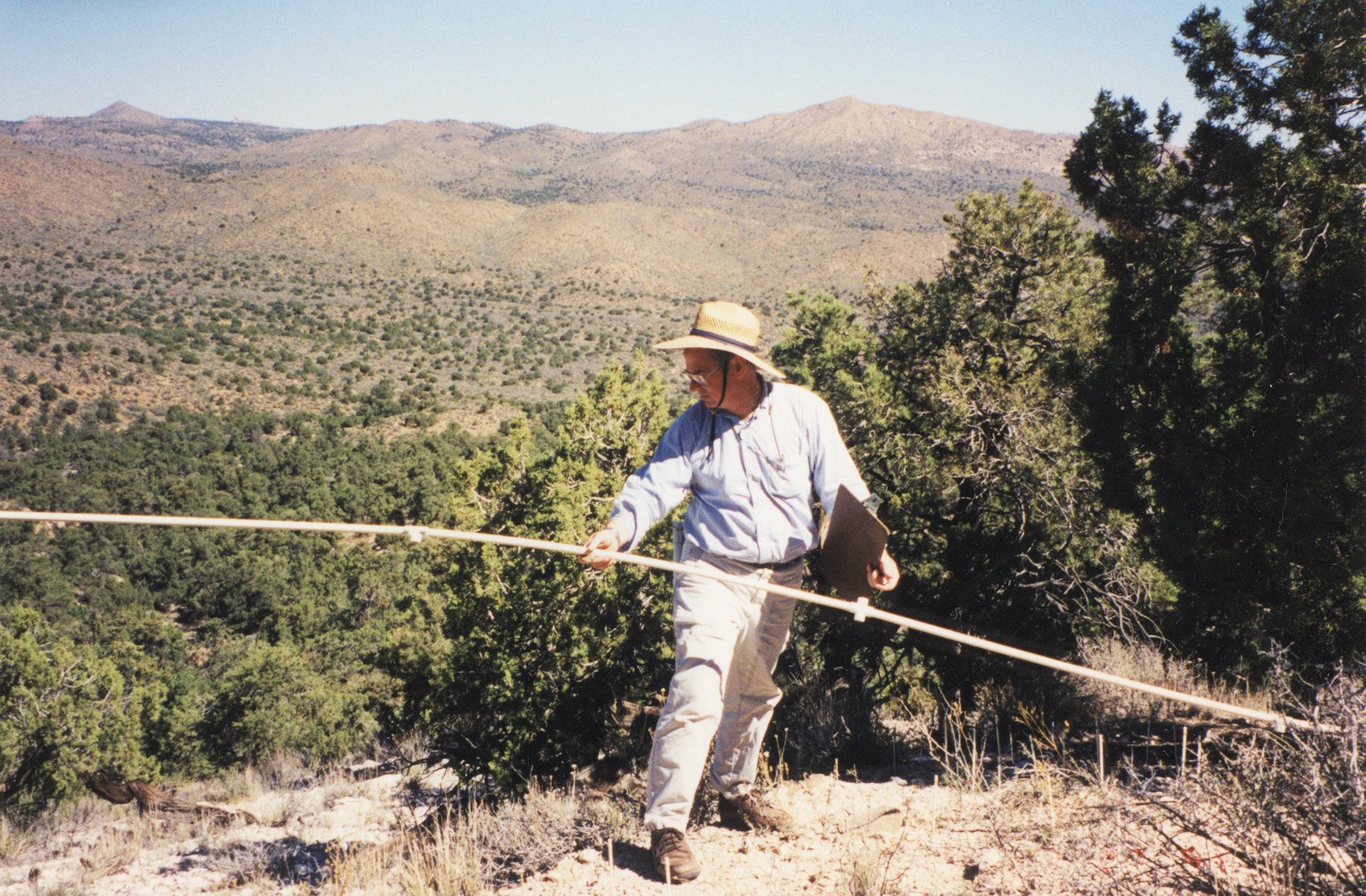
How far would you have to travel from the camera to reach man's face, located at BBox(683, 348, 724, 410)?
3.43 m

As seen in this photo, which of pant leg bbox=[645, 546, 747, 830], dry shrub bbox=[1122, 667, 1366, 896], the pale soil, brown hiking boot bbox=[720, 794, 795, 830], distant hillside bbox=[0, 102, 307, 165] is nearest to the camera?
dry shrub bbox=[1122, 667, 1366, 896]

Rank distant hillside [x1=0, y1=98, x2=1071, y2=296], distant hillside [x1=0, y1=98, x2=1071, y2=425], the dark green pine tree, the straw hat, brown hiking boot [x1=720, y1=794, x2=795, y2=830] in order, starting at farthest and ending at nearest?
distant hillside [x1=0, y1=98, x2=1071, y2=296]
distant hillside [x1=0, y1=98, x2=1071, y2=425]
the dark green pine tree
brown hiking boot [x1=720, y1=794, x2=795, y2=830]
the straw hat

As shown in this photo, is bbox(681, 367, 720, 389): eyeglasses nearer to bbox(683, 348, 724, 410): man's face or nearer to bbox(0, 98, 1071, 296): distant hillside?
bbox(683, 348, 724, 410): man's face

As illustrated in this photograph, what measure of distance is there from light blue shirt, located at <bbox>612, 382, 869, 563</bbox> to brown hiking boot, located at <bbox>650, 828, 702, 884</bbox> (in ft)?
3.48

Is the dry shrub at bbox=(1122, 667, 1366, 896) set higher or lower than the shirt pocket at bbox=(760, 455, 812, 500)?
lower

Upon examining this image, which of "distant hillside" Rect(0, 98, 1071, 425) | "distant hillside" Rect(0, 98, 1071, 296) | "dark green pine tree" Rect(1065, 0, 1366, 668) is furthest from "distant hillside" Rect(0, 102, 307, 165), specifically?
"dark green pine tree" Rect(1065, 0, 1366, 668)

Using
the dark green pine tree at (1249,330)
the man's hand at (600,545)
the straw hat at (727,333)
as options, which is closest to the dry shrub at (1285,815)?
the man's hand at (600,545)

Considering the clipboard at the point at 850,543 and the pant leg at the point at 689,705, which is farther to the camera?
the clipboard at the point at 850,543

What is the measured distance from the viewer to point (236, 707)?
68.0 feet

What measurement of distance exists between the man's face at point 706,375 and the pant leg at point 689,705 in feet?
2.50

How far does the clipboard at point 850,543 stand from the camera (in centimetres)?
328

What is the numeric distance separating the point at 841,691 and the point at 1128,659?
2457mm

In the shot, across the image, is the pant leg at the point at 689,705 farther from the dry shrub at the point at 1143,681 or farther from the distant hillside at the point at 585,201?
the distant hillside at the point at 585,201

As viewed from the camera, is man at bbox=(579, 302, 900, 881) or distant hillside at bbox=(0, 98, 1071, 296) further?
distant hillside at bbox=(0, 98, 1071, 296)
